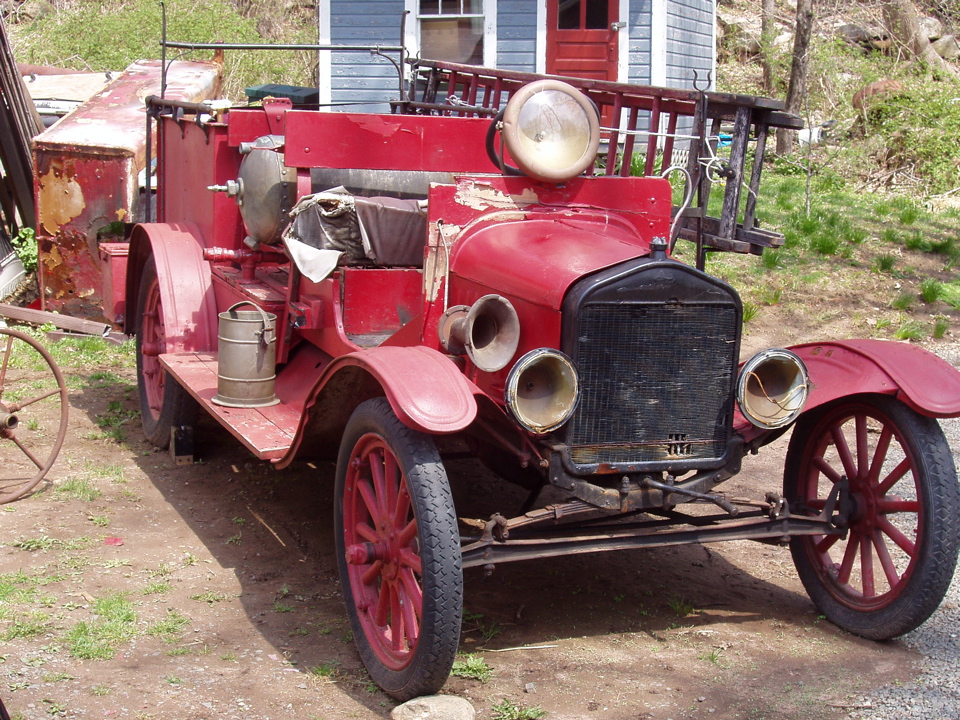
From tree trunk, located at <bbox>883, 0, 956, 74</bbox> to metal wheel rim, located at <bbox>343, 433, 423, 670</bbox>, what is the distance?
50.3 feet

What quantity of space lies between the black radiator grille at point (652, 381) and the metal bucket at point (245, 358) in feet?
5.73

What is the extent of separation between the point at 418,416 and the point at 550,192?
1.53m

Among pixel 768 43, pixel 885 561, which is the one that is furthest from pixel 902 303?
pixel 768 43

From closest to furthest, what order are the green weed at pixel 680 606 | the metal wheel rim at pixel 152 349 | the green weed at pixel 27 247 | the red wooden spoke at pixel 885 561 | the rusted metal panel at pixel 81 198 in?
the red wooden spoke at pixel 885 561 < the green weed at pixel 680 606 < the metal wheel rim at pixel 152 349 < the rusted metal panel at pixel 81 198 < the green weed at pixel 27 247

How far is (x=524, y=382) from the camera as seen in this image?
3385mm

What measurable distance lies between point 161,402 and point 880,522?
12.5ft

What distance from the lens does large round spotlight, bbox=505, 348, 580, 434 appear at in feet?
10.6

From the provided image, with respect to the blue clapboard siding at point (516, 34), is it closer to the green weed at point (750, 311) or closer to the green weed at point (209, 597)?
the green weed at point (750, 311)

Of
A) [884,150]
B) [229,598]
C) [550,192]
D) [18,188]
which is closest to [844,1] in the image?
[884,150]

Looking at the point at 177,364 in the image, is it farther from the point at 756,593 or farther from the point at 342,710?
the point at 756,593

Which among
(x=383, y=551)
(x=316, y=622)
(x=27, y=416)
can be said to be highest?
(x=383, y=551)

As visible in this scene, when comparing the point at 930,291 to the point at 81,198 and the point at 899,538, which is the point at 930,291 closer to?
the point at 899,538

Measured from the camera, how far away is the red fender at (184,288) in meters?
5.38

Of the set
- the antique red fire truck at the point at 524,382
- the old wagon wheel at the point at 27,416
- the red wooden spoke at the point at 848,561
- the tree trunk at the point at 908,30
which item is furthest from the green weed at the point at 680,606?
the tree trunk at the point at 908,30
